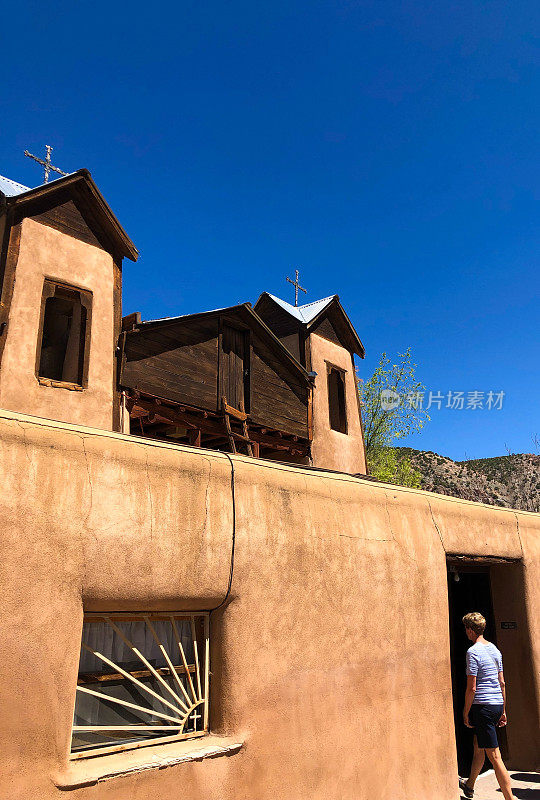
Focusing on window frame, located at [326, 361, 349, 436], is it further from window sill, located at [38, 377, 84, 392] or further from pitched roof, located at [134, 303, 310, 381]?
window sill, located at [38, 377, 84, 392]

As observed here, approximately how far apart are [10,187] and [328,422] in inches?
432

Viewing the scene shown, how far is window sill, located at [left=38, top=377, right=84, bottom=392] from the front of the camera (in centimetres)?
1102

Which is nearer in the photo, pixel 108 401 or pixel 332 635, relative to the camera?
pixel 332 635

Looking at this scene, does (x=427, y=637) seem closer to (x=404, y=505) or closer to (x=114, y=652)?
(x=404, y=505)

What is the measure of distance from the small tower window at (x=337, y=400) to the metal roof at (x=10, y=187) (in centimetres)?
1066

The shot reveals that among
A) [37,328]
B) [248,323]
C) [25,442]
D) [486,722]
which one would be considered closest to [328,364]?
[248,323]

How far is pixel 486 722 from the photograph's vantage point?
6.20 metres

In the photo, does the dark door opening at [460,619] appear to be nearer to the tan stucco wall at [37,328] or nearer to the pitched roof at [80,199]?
the tan stucco wall at [37,328]

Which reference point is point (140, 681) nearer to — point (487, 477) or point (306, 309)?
point (306, 309)

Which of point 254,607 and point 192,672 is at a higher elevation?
point 254,607

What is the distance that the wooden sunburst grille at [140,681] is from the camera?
172 inches

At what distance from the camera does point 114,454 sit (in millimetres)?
4578

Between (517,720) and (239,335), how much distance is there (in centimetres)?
1104

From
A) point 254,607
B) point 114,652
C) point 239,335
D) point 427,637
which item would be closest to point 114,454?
point 114,652
